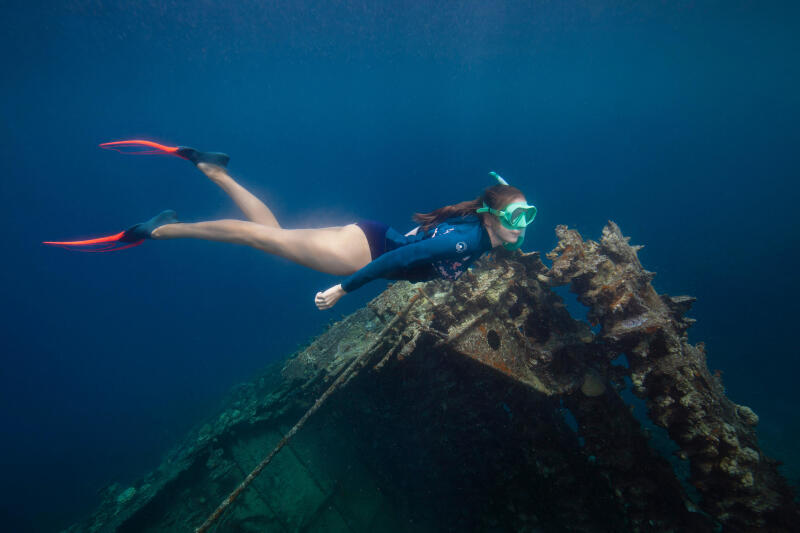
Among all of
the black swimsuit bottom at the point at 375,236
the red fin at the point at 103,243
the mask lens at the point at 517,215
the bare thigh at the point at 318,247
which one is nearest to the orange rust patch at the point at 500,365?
the mask lens at the point at 517,215

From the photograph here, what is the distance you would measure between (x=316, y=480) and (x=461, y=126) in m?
69.6

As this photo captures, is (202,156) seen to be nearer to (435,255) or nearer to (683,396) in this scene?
(435,255)

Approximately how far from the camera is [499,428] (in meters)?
4.21

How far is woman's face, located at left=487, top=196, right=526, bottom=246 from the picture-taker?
3.07 meters

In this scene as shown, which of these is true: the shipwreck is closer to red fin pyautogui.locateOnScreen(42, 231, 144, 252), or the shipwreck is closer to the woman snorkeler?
the woman snorkeler

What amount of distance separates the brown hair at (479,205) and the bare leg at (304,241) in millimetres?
874

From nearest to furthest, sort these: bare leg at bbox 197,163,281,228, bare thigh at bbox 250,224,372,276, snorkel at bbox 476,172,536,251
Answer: snorkel at bbox 476,172,536,251 < bare thigh at bbox 250,224,372,276 < bare leg at bbox 197,163,281,228

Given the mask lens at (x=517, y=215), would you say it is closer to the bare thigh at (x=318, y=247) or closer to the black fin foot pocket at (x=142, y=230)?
the bare thigh at (x=318, y=247)

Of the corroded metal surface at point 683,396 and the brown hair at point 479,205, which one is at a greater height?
the brown hair at point 479,205

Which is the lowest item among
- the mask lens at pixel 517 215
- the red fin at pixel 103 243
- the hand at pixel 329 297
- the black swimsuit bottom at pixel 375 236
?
the mask lens at pixel 517 215

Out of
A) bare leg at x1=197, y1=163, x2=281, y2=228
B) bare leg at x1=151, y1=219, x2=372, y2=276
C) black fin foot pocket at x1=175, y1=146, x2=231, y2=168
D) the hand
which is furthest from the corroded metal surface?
black fin foot pocket at x1=175, y1=146, x2=231, y2=168

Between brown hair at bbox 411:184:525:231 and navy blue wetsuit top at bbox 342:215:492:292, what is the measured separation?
Answer: 0.09 meters

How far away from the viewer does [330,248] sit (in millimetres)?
3441

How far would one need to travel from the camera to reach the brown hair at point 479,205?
3.06 meters
